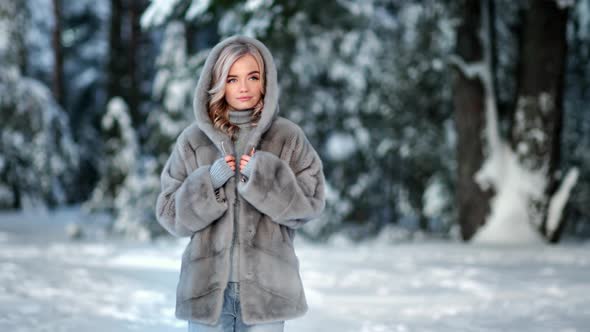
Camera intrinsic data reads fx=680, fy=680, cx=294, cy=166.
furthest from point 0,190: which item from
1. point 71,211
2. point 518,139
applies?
point 518,139

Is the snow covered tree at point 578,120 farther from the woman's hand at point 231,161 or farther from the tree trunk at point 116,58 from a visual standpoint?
the tree trunk at point 116,58

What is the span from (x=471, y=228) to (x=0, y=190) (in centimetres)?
887

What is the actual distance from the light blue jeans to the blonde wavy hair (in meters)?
0.56

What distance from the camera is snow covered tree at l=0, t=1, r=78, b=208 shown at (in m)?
10.9

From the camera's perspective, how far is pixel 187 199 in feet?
7.75

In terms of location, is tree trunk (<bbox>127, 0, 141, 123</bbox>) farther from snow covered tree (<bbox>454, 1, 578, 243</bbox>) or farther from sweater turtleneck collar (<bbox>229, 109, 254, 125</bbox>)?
sweater turtleneck collar (<bbox>229, 109, 254, 125</bbox>)

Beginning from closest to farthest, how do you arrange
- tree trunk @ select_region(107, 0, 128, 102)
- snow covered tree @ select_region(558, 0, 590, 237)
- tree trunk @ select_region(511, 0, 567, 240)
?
tree trunk @ select_region(511, 0, 567, 240)
snow covered tree @ select_region(558, 0, 590, 237)
tree trunk @ select_region(107, 0, 128, 102)

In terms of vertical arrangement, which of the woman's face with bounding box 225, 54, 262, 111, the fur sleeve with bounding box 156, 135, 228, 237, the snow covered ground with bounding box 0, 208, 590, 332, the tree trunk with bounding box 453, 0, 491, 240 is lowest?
the snow covered ground with bounding box 0, 208, 590, 332

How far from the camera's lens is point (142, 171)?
12969 millimetres

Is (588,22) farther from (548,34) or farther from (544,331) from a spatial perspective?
(544,331)

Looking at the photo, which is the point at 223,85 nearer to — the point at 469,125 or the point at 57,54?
the point at 469,125

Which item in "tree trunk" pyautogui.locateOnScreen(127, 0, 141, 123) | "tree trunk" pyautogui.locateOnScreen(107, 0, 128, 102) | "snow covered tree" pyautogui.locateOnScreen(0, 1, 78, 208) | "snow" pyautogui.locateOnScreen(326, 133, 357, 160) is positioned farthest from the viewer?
"tree trunk" pyautogui.locateOnScreen(127, 0, 141, 123)

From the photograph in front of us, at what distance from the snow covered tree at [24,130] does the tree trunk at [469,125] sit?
22.6 feet

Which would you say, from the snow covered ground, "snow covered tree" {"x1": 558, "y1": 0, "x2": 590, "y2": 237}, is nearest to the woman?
the snow covered ground
